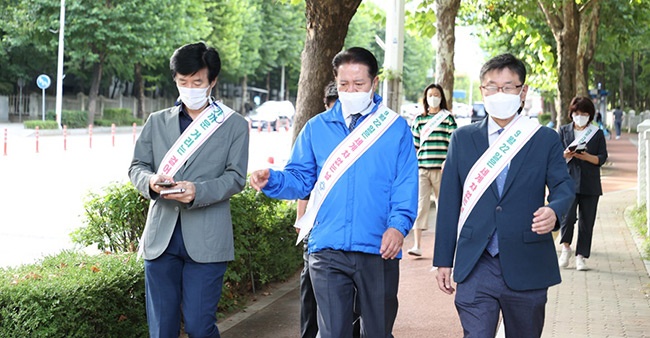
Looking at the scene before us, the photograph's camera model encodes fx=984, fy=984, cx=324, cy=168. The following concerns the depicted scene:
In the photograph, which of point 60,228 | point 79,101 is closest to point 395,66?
point 60,228

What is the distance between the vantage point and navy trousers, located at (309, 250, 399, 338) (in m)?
4.71

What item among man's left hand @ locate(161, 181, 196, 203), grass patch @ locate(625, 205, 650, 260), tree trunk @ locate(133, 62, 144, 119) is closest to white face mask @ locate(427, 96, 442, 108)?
grass patch @ locate(625, 205, 650, 260)

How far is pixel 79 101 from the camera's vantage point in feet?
186

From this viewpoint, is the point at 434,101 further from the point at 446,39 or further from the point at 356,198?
the point at 356,198

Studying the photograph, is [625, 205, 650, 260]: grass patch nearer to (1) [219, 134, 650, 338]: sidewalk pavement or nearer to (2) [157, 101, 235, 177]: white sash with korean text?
(1) [219, 134, 650, 338]: sidewalk pavement

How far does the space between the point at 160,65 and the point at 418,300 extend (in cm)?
5323

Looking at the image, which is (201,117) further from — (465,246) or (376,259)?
(465,246)

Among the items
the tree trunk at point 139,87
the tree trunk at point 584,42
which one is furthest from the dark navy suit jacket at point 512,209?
the tree trunk at point 139,87

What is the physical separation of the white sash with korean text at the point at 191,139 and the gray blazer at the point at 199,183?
3 cm

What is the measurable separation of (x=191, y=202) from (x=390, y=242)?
103 cm

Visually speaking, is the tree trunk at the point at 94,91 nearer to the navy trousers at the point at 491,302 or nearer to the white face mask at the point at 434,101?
the white face mask at the point at 434,101

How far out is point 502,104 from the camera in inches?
182

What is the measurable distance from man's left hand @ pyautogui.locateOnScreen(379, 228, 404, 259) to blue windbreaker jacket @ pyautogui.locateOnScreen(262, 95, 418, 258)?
31mm

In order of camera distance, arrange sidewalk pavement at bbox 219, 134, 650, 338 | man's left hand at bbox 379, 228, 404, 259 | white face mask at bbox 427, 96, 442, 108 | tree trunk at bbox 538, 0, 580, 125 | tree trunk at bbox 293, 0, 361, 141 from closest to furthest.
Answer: man's left hand at bbox 379, 228, 404, 259, sidewalk pavement at bbox 219, 134, 650, 338, tree trunk at bbox 293, 0, 361, 141, white face mask at bbox 427, 96, 442, 108, tree trunk at bbox 538, 0, 580, 125
